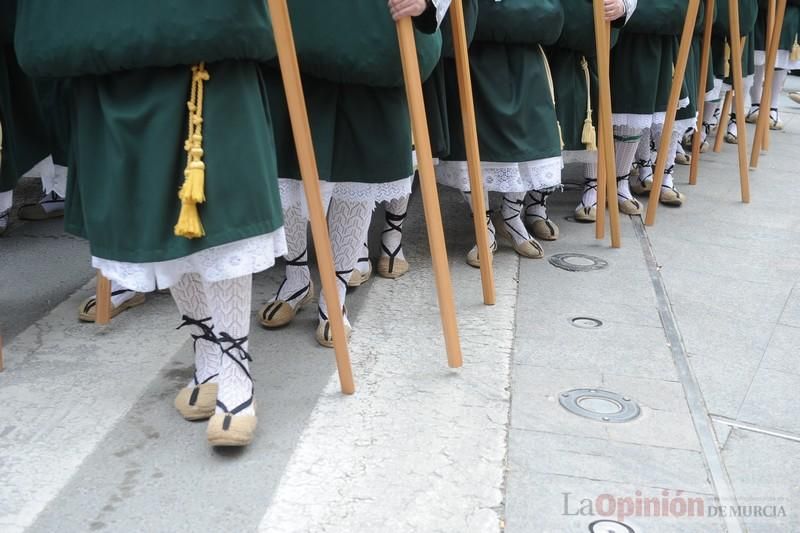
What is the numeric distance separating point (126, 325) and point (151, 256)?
1012mm

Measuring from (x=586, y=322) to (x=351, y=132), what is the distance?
3.53ft

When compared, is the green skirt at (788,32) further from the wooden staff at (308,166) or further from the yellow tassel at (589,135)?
the wooden staff at (308,166)

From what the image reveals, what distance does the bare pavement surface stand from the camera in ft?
6.31

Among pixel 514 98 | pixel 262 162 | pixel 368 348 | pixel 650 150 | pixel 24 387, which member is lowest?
pixel 650 150

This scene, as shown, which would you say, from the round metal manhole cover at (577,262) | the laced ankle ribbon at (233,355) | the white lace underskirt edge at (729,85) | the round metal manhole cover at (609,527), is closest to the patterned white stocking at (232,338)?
the laced ankle ribbon at (233,355)

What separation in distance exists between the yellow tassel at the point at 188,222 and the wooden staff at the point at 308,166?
0.36 m

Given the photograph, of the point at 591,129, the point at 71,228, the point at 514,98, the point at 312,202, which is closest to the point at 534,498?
the point at 312,202

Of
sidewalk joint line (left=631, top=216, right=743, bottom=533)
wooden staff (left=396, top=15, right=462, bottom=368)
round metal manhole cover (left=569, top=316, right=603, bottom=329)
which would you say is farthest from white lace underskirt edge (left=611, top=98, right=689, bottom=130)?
wooden staff (left=396, top=15, right=462, bottom=368)

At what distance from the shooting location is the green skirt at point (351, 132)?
2.54 m

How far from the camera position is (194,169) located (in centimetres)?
192

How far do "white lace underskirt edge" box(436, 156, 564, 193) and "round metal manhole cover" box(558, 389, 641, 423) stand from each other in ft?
3.79

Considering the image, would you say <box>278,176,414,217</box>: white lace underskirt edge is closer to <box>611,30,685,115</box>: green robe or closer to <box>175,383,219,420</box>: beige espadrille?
<box>175,383,219,420</box>: beige espadrille

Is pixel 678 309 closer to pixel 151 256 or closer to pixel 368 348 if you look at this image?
pixel 368 348

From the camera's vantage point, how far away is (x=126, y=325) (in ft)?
9.51
